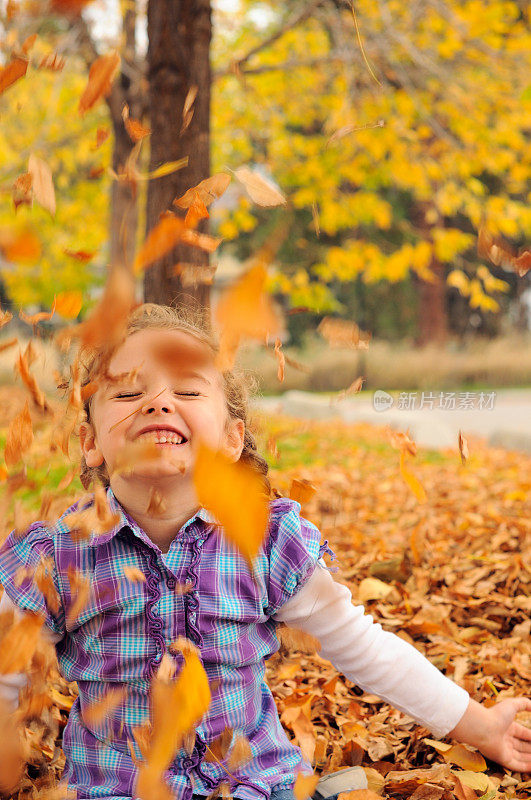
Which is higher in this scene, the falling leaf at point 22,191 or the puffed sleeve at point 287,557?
the falling leaf at point 22,191

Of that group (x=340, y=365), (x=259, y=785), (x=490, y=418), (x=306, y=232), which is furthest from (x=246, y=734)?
(x=306, y=232)

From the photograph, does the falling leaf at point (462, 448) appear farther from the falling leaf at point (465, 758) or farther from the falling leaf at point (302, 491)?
the falling leaf at point (465, 758)

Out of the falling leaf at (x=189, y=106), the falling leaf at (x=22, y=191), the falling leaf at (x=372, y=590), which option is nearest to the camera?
the falling leaf at (x=22, y=191)

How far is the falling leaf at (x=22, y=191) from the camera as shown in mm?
1528

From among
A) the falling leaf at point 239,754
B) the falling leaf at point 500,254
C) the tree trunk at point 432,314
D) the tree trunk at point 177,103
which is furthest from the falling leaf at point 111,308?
the tree trunk at point 432,314

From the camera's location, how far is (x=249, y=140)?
364 inches

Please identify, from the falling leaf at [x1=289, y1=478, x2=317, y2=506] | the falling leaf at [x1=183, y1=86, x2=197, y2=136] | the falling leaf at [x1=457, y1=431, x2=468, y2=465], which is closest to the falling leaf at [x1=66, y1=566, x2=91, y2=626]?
the falling leaf at [x1=289, y1=478, x2=317, y2=506]

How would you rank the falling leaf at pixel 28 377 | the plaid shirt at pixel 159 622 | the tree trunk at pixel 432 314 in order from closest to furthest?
the falling leaf at pixel 28 377
the plaid shirt at pixel 159 622
the tree trunk at pixel 432 314

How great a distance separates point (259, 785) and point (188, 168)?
2.77 meters

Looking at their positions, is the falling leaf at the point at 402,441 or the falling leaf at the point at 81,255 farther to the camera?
the falling leaf at the point at 402,441

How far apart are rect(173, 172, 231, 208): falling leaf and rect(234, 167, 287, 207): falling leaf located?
0.09 metres

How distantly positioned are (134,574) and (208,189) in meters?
0.80

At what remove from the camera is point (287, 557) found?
172 cm

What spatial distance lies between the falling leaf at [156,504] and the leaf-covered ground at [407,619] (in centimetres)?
20
